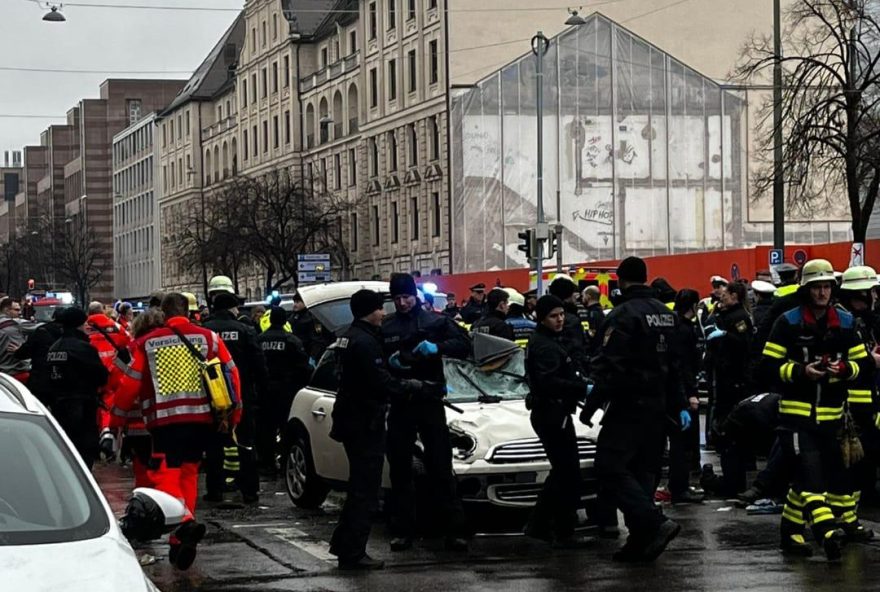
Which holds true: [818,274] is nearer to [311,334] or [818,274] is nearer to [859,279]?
[859,279]

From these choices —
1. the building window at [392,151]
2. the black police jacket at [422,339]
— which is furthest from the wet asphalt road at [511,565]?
the building window at [392,151]

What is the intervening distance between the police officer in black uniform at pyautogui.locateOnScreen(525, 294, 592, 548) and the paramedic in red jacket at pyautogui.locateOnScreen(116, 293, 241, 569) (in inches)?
81.2

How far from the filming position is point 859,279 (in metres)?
12.1

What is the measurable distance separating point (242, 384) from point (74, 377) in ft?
4.85

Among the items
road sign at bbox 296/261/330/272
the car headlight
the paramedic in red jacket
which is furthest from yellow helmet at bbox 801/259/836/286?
road sign at bbox 296/261/330/272

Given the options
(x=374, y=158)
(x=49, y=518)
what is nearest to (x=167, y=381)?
(x=49, y=518)

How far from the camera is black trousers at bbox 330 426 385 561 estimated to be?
→ 1059 cm

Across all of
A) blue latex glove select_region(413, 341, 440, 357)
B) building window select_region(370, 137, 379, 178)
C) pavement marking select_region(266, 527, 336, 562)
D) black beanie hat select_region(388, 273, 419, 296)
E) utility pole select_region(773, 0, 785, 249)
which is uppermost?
building window select_region(370, 137, 379, 178)

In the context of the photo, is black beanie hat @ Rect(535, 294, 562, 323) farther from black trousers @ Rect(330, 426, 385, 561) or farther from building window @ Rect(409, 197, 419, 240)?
building window @ Rect(409, 197, 419, 240)

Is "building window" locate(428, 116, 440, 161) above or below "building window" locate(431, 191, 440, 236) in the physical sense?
above

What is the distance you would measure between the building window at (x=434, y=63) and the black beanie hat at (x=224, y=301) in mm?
51117

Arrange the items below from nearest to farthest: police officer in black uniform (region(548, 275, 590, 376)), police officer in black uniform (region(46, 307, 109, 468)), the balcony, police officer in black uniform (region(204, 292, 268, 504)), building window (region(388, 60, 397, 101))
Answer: police officer in black uniform (region(548, 275, 590, 376))
police officer in black uniform (region(204, 292, 268, 504))
police officer in black uniform (region(46, 307, 109, 468))
building window (region(388, 60, 397, 101))
the balcony

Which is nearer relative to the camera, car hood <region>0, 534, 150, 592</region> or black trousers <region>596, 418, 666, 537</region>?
car hood <region>0, 534, 150, 592</region>

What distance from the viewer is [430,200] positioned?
66.5m
